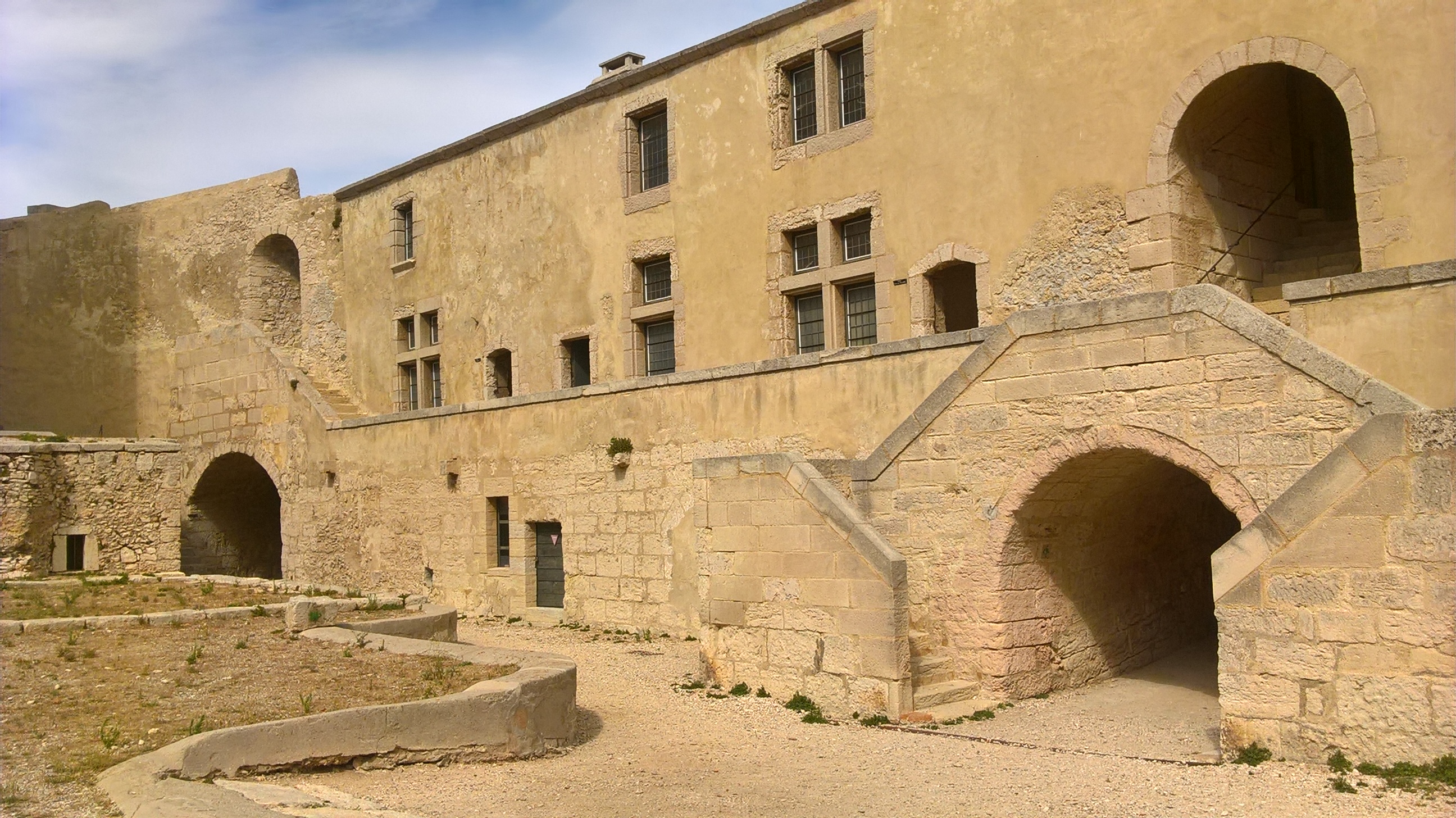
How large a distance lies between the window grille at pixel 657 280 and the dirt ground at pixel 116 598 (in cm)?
621

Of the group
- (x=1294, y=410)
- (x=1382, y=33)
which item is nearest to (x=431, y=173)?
(x=1382, y=33)

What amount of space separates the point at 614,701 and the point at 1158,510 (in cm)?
493

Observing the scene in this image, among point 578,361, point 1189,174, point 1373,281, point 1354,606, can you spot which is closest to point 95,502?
point 578,361

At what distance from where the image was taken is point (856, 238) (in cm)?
1442

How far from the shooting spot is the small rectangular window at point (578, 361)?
17.9m

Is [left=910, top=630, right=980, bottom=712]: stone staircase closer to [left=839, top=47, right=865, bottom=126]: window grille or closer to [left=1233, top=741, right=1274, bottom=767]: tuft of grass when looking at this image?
[left=1233, top=741, right=1274, bottom=767]: tuft of grass

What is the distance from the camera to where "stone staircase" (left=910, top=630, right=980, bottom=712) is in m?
8.93

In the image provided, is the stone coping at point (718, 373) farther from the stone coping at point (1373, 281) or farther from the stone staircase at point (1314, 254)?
the stone staircase at point (1314, 254)

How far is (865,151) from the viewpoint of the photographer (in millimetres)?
14047

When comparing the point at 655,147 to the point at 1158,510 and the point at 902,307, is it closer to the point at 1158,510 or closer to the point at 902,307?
the point at 902,307

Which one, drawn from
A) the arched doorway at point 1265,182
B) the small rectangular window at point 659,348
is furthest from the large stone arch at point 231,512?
the arched doorway at point 1265,182

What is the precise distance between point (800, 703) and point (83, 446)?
14176mm

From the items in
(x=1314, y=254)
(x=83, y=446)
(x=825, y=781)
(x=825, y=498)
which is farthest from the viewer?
(x=83, y=446)

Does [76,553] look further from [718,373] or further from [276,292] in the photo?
[718,373]
